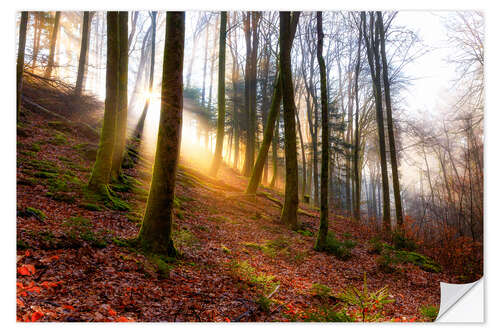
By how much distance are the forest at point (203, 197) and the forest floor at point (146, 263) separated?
2 cm

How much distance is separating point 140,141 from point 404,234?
7267mm

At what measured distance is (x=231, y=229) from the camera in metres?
5.52

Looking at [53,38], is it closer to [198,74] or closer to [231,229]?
[198,74]

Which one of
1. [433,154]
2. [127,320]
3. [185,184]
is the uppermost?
[433,154]

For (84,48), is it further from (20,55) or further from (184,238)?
(184,238)

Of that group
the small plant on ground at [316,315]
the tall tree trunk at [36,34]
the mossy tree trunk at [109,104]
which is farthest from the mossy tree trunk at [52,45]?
the small plant on ground at [316,315]

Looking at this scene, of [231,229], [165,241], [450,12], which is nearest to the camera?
[165,241]

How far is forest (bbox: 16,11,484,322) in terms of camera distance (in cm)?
298

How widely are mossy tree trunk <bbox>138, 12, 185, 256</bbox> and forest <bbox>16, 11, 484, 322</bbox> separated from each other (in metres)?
0.02

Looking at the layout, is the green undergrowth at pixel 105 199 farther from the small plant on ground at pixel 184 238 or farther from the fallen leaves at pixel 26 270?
the fallen leaves at pixel 26 270

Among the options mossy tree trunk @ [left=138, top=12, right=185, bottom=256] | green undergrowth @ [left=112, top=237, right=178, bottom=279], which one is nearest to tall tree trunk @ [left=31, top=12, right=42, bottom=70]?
mossy tree trunk @ [left=138, top=12, right=185, bottom=256]

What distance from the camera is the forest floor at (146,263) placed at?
8.60ft

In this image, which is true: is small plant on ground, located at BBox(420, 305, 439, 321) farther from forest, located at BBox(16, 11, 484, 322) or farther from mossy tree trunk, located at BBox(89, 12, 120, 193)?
mossy tree trunk, located at BBox(89, 12, 120, 193)
